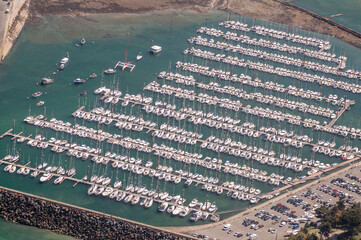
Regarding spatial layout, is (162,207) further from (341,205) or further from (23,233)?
(341,205)

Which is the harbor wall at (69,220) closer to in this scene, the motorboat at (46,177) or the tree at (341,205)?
the motorboat at (46,177)

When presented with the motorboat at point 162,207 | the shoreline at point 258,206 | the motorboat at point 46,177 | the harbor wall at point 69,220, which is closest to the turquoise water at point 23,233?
the harbor wall at point 69,220

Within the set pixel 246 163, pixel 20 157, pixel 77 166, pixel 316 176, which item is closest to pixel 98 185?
pixel 77 166

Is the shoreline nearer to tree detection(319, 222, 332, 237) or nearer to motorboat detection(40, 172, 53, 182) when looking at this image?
tree detection(319, 222, 332, 237)

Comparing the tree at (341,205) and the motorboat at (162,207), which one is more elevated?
the tree at (341,205)

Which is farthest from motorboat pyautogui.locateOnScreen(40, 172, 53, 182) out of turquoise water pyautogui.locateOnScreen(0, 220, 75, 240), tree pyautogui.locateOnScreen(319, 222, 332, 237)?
tree pyautogui.locateOnScreen(319, 222, 332, 237)

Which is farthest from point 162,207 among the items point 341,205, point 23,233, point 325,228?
point 341,205
